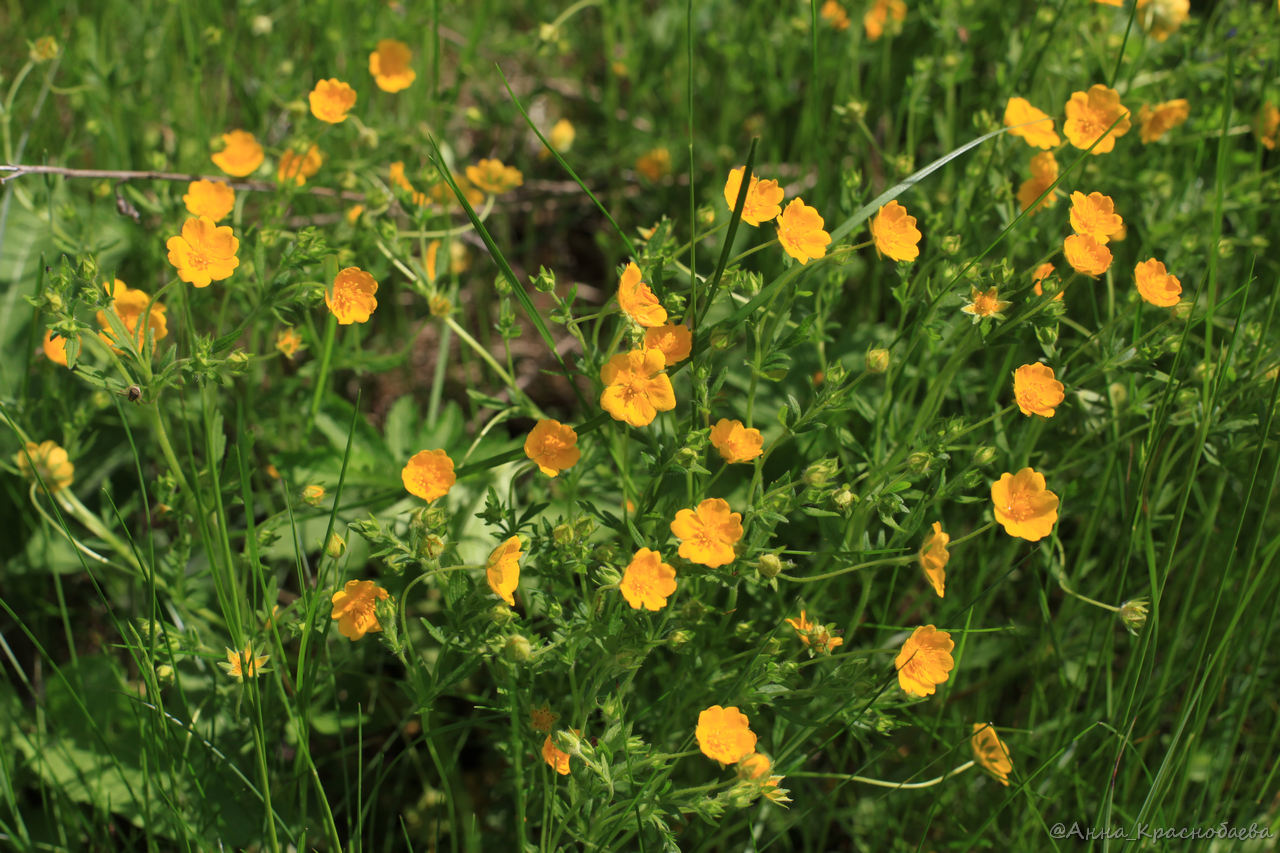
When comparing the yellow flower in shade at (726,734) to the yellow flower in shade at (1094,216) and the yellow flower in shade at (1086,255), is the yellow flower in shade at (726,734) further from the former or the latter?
the yellow flower in shade at (1094,216)

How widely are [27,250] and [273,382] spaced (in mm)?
796

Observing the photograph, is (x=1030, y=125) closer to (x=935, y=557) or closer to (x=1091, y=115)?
(x=1091, y=115)

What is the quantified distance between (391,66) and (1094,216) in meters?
1.73

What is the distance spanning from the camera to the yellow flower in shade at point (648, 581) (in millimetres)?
1479

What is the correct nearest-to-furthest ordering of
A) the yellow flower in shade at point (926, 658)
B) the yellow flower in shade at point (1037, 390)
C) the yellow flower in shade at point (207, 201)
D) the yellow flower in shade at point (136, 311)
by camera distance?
the yellow flower in shade at point (926, 658)
the yellow flower in shade at point (1037, 390)
the yellow flower in shade at point (136, 311)
the yellow flower in shade at point (207, 201)

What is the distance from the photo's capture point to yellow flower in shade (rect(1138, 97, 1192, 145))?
2.25m

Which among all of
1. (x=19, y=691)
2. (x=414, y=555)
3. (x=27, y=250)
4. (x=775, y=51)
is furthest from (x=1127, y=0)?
(x=19, y=691)

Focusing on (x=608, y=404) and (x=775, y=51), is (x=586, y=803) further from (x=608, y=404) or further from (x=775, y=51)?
(x=775, y=51)

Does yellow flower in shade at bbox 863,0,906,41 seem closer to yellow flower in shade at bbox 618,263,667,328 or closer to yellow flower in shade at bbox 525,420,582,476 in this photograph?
yellow flower in shade at bbox 618,263,667,328

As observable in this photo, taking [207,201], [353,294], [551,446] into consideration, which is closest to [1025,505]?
[551,446]

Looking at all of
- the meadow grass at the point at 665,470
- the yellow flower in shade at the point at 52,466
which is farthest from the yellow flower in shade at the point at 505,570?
the yellow flower in shade at the point at 52,466

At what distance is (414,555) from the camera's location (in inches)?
61.7

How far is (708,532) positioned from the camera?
1.55 metres

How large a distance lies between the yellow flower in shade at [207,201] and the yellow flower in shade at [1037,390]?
1605 millimetres
